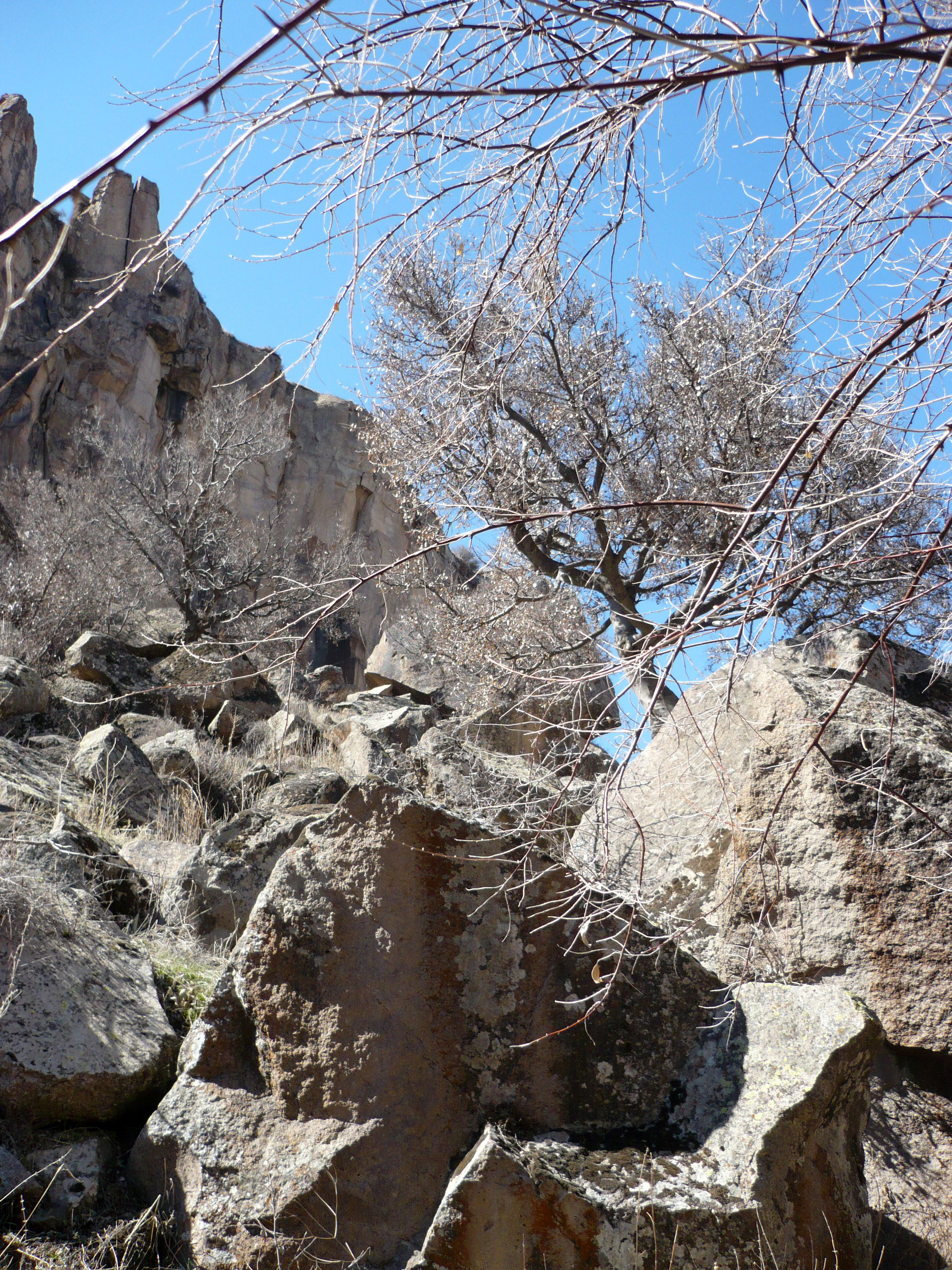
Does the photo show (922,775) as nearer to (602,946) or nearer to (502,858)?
(602,946)

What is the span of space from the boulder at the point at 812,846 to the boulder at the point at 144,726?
23.7ft

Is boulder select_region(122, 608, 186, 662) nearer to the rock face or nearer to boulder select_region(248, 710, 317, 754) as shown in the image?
boulder select_region(248, 710, 317, 754)

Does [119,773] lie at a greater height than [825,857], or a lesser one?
lesser

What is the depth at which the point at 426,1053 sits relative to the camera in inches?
103

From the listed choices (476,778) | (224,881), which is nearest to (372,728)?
(476,778)

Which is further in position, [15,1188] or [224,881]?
[224,881]

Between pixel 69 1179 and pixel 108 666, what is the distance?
996 centimetres

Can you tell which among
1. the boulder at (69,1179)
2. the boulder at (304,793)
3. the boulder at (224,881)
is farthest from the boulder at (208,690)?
the boulder at (69,1179)

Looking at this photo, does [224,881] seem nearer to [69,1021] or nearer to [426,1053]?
[69,1021]

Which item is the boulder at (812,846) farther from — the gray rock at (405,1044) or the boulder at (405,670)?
the boulder at (405,670)

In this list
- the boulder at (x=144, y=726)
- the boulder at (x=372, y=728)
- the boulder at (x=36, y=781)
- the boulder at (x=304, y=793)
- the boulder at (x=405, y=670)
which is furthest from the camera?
the boulder at (x=405, y=670)

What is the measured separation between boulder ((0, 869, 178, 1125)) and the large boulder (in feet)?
0.98

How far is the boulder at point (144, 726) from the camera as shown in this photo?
9.98 m

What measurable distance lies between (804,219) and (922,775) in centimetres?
232
